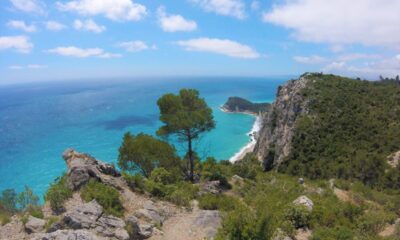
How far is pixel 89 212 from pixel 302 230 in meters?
9.63

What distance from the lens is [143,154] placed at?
22.1m

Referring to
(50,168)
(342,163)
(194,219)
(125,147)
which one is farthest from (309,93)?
(50,168)

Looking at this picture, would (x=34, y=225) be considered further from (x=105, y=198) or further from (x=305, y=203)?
(x=305, y=203)

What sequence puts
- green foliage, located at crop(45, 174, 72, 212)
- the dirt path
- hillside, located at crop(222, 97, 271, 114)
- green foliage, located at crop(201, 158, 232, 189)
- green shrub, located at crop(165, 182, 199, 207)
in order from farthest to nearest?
1. hillside, located at crop(222, 97, 271, 114)
2. green foliage, located at crop(201, 158, 232, 189)
3. green shrub, located at crop(165, 182, 199, 207)
4. green foliage, located at crop(45, 174, 72, 212)
5. the dirt path

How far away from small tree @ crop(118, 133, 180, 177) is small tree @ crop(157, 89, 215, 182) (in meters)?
1.68

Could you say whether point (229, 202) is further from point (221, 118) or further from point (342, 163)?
point (221, 118)

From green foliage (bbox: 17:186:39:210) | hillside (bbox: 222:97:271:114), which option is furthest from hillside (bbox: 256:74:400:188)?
hillside (bbox: 222:97:271:114)

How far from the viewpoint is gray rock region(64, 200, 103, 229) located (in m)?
11.4

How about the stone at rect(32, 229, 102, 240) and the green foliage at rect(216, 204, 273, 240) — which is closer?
the green foliage at rect(216, 204, 273, 240)

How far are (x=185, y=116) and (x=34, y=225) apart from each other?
13.4 metres

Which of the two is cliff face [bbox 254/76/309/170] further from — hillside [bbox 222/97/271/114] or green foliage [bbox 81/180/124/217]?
hillside [bbox 222/97/271/114]

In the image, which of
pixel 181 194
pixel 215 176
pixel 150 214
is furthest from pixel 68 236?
pixel 215 176

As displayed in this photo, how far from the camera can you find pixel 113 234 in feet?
37.6

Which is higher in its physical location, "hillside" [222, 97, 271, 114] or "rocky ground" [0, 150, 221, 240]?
"rocky ground" [0, 150, 221, 240]
